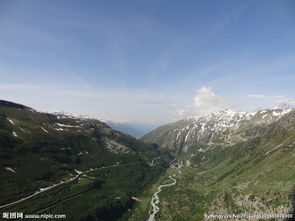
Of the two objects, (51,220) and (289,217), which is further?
(51,220)

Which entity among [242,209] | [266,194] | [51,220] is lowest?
[51,220]

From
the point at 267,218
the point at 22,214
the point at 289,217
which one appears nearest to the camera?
the point at 289,217

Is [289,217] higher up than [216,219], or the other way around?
[289,217]

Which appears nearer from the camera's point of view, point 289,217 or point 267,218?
point 289,217

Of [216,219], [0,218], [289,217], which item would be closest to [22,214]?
[0,218]

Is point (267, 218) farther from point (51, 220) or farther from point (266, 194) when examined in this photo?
point (51, 220)

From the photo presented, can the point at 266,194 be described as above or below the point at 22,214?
above

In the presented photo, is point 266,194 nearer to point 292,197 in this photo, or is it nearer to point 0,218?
point 292,197

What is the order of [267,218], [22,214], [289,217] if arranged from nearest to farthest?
[289,217] < [267,218] < [22,214]

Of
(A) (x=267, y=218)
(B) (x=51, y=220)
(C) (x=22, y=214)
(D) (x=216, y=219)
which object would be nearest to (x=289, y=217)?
(A) (x=267, y=218)
